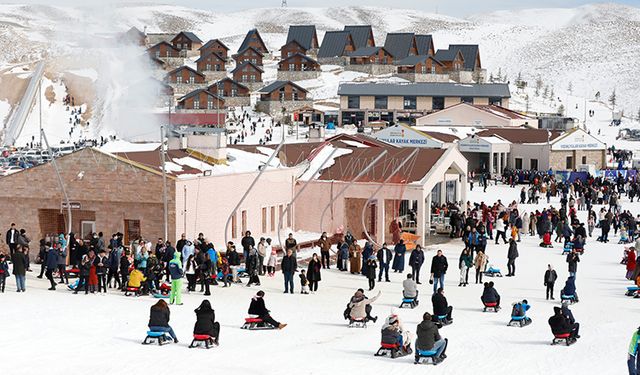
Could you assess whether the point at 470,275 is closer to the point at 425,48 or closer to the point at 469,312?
the point at 469,312

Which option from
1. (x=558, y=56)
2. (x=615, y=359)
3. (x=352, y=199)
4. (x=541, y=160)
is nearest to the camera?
(x=615, y=359)

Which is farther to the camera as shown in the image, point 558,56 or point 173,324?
point 558,56

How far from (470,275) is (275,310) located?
6650 mm

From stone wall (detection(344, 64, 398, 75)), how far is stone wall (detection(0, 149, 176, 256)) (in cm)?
8145

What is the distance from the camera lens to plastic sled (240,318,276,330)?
17.3m

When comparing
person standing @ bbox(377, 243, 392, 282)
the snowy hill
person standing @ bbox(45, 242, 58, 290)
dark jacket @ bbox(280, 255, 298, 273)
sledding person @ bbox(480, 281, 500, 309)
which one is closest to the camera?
sledding person @ bbox(480, 281, 500, 309)

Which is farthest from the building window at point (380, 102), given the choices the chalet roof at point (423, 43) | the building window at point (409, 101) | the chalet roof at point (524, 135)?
the chalet roof at point (423, 43)

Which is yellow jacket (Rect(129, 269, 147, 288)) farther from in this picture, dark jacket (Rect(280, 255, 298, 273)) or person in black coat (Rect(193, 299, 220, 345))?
person in black coat (Rect(193, 299, 220, 345))

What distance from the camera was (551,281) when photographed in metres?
21.0

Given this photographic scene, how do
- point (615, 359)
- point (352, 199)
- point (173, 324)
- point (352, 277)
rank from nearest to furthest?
point (615, 359) → point (173, 324) → point (352, 277) → point (352, 199)

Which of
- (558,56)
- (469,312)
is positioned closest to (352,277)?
(469,312)

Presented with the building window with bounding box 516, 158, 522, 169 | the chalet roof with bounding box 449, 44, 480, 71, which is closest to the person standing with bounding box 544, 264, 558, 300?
the building window with bounding box 516, 158, 522, 169

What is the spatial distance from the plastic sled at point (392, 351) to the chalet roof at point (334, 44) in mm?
100440

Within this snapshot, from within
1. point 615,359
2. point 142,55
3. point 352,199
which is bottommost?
point 615,359
